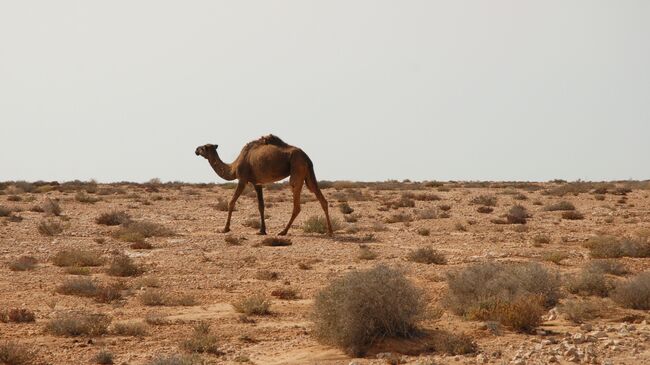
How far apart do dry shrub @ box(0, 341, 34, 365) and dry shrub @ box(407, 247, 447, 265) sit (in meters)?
9.88

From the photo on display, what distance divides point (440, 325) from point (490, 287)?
50.6 inches

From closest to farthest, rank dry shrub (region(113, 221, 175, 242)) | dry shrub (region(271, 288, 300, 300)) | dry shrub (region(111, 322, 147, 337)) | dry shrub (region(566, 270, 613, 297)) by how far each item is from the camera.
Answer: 1. dry shrub (region(111, 322, 147, 337))
2. dry shrub (region(566, 270, 613, 297))
3. dry shrub (region(271, 288, 300, 300))
4. dry shrub (region(113, 221, 175, 242))

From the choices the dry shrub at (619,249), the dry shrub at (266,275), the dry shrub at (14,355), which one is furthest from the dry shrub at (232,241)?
the dry shrub at (14,355)

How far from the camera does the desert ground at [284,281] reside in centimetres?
1054

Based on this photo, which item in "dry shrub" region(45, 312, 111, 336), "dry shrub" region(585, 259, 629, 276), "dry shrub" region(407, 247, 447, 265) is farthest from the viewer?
"dry shrub" region(407, 247, 447, 265)

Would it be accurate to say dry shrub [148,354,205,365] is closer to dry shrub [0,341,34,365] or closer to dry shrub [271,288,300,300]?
dry shrub [0,341,34,365]

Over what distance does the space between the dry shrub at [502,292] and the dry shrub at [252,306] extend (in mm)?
2779

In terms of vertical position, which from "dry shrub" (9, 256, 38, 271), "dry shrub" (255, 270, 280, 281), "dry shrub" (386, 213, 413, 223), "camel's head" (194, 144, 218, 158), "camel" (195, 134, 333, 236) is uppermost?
"camel's head" (194, 144, 218, 158)

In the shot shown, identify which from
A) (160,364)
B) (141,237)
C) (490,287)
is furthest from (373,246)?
(160,364)

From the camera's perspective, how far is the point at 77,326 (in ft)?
37.4

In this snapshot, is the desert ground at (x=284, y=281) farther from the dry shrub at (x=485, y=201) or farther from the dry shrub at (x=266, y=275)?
the dry shrub at (x=485, y=201)

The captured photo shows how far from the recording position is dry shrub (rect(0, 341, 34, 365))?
9828 mm

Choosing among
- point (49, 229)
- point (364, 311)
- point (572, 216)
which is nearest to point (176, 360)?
point (364, 311)

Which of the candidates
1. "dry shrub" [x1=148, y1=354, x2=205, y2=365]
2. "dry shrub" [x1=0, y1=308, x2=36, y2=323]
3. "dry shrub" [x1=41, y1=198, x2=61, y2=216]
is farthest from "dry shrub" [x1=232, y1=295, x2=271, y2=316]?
"dry shrub" [x1=41, y1=198, x2=61, y2=216]
